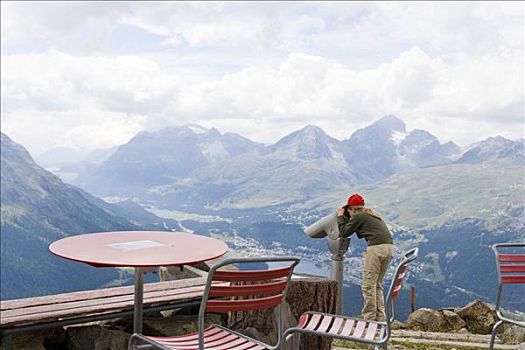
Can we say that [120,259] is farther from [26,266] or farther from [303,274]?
[26,266]

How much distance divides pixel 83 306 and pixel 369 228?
244 centimetres

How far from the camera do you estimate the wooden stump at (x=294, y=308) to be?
4191mm

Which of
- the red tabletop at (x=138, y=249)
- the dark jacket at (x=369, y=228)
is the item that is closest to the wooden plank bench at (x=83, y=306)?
the red tabletop at (x=138, y=249)

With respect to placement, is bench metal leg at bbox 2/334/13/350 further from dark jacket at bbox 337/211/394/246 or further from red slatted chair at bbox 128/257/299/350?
dark jacket at bbox 337/211/394/246

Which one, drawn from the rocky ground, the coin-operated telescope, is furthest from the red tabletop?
the rocky ground

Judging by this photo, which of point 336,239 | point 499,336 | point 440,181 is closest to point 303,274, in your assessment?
point 336,239

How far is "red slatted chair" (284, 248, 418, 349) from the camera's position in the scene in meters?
3.02

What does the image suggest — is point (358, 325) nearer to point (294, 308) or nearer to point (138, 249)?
point (294, 308)

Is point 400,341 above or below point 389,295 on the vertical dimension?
below

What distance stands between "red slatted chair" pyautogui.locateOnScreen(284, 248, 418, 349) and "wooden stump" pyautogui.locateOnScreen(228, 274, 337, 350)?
2.55ft

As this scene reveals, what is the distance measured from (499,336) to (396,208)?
160626mm

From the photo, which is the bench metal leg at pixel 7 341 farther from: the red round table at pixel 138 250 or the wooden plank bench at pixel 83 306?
the red round table at pixel 138 250

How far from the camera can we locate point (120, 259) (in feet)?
A: 9.61

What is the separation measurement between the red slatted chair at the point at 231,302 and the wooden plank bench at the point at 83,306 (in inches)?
38.2
